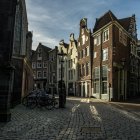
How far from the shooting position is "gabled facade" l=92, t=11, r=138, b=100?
36.8 meters

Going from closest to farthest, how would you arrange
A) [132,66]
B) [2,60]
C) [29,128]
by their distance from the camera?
[29,128]
[2,60]
[132,66]

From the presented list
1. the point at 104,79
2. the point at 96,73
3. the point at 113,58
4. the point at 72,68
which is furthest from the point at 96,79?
the point at 72,68

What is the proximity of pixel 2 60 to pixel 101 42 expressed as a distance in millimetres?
29180

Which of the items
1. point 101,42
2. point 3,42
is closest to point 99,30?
point 101,42

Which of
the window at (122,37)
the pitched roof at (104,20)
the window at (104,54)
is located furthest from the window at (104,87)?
the pitched roof at (104,20)

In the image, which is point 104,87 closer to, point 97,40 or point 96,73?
point 96,73

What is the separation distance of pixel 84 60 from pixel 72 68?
7.20 meters

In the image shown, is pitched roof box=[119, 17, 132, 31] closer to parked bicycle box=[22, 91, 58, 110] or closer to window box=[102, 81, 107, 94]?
window box=[102, 81, 107, 94]

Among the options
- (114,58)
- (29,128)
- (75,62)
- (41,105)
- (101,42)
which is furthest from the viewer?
(75,62)

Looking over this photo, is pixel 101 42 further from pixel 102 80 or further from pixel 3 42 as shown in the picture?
pixel 3 42

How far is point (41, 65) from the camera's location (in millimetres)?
70625

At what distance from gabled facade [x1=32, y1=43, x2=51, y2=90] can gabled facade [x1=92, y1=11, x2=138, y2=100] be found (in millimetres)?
28319

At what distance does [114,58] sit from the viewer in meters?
37.0

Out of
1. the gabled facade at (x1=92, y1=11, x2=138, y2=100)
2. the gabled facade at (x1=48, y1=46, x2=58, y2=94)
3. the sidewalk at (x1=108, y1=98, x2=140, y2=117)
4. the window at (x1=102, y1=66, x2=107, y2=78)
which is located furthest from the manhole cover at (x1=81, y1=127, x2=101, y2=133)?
the gabled facade at (x1=48, y1=46, x2=58, y2=94)
